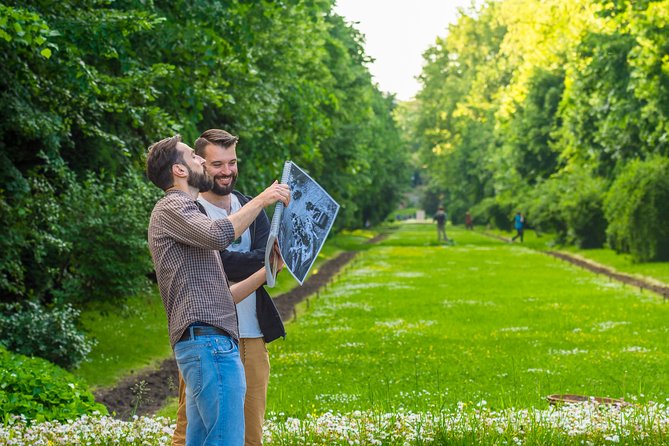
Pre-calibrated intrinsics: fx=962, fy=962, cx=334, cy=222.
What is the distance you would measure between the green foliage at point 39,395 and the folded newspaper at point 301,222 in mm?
3804

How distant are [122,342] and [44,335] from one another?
4.29 metres

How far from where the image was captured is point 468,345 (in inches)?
656

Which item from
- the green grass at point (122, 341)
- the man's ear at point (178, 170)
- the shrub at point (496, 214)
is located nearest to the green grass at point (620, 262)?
the green grass at point (122, 341)

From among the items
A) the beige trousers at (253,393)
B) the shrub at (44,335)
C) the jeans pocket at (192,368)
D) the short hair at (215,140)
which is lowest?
the shrub at (44,335)

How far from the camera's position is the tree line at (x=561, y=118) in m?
33.8

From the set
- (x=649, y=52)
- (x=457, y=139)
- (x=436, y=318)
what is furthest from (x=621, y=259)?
(x=457, y=139)

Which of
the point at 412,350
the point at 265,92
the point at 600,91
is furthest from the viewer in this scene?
the point at 600,91

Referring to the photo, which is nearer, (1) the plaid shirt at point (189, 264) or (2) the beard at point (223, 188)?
(1) the plaid shirt at point (189, 264)

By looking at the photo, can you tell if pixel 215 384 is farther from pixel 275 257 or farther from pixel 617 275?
pixel 617 275

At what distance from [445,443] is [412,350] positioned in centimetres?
879

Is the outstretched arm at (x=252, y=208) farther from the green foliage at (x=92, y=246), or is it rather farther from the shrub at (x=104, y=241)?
the shrub at (x=104, y=241)

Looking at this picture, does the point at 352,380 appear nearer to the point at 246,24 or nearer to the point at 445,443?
the point at 445,443

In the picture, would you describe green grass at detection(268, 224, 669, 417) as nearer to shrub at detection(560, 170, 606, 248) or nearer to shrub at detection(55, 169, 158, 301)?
shrub at detection(55, 169, 158, 301)

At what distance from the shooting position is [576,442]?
7.32m
